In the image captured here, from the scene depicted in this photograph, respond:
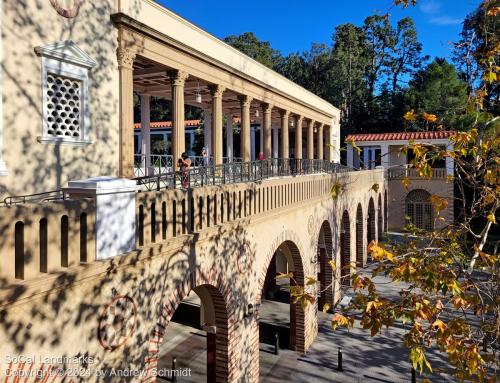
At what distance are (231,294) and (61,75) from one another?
251 inches

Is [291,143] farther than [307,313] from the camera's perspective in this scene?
Yes

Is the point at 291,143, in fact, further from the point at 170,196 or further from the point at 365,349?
the point at 170,196

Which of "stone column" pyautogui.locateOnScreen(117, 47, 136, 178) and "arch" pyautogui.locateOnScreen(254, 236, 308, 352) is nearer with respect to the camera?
"stone column" pyautogui.locateOnScreen(117, 47, 136, 178)

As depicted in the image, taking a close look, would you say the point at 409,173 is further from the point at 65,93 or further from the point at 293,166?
the point at 65,93

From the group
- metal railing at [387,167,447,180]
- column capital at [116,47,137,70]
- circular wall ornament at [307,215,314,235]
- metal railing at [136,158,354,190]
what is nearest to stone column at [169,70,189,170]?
metal railing at [136,158,354,190]

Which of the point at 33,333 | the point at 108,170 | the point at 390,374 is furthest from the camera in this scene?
the point at 390,374

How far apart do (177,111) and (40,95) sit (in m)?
5.64

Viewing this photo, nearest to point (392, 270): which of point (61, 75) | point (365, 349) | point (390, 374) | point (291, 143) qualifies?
point (61, 75)

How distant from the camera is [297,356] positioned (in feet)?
46.2

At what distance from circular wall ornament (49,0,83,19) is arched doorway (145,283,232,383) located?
690cm

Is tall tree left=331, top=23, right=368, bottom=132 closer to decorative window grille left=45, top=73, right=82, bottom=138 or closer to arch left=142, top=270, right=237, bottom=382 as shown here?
decorative window grille left=45, top=73, right=82, bottom=138

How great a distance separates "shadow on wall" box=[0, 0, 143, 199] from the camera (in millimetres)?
8312

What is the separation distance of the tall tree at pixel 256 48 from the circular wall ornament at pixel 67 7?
4780 centimetres

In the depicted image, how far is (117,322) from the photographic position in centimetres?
552
